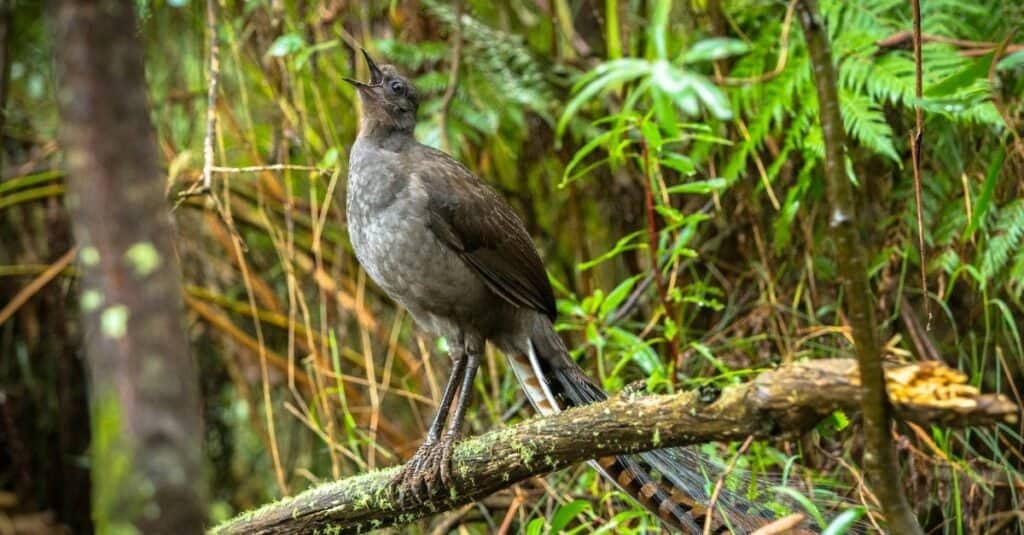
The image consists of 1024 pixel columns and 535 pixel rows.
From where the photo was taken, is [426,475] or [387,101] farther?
[387,101]

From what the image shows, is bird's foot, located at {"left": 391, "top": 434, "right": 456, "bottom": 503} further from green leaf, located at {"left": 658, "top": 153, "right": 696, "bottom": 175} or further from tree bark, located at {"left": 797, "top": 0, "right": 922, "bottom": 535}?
tree bark, located at {"left": 797, "top": 0, "right": 922, "bottom": 535}

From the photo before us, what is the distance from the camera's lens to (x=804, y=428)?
72.7 inches

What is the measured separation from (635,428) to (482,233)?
4.20 feet

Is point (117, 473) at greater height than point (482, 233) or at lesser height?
greater

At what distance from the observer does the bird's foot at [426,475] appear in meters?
2.80

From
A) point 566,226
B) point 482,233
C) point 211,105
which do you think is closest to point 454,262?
point 482,233

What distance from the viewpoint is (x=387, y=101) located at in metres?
3.55

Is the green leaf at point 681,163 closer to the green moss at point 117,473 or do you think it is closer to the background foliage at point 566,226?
the background foliage at point 566,226

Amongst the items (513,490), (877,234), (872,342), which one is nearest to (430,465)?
(513,490)

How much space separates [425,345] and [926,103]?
2.70 metres

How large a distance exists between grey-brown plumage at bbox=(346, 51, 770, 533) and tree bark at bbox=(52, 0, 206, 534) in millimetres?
1842

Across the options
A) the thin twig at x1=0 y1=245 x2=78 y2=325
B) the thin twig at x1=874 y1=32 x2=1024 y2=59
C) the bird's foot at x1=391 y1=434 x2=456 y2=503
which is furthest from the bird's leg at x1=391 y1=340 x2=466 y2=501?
the thin twig at x1=0 y1=245 x2=78 y2=325

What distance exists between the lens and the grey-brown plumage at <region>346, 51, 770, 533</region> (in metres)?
3.19

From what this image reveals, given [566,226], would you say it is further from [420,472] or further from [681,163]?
[420,472]
